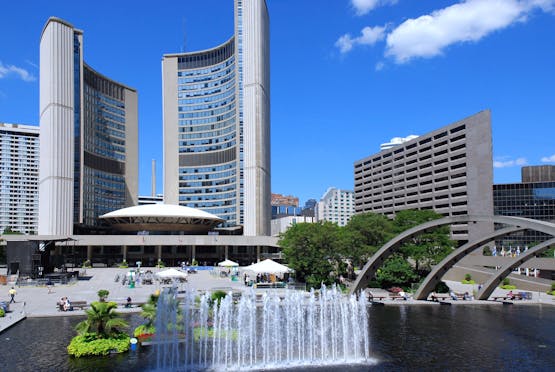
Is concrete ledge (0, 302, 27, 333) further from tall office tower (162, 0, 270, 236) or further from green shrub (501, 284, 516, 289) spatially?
tall office tower (162, 0, 270, 236)

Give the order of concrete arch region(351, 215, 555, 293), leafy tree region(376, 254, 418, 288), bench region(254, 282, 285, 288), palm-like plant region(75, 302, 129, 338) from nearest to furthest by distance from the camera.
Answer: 1. palm-like plant region(75, 302, 129, 338)
2. concrete arch region(351, 215, 555, 293)
3. bench region(254, 282, 285, 288)
4. leafy tree region(376, 254, 418, 288)

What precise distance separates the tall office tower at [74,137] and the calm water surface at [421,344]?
68.0 m

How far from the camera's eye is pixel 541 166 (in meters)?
116

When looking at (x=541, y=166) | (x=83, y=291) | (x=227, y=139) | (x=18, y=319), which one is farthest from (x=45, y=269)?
(x=541, y=166)

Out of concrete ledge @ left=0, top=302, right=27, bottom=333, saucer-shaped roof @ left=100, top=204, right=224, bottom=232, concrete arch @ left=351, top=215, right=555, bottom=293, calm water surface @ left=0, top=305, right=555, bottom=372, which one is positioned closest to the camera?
calm water surface @ left=0, top=305, right=555, bottom=372

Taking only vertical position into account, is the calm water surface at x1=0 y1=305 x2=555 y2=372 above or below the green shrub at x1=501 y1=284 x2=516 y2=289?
above

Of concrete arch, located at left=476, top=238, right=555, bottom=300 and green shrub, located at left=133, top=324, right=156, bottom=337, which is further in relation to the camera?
concrete arch, located at left=476, top=238, right=555, bottom=300

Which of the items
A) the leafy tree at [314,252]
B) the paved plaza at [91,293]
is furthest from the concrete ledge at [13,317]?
the leafy tree at [314,252]

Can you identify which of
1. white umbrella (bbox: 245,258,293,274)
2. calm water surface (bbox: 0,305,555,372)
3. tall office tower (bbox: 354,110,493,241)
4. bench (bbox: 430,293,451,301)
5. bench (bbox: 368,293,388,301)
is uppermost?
tall office tower (bbox: 354,110,493,241)

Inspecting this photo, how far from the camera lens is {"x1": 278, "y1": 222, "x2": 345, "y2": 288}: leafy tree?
4685cm

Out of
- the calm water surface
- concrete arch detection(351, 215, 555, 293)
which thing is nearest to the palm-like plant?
the calm water surface

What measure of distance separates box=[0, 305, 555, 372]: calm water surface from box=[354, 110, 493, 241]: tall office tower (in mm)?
65019

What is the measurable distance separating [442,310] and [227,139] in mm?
94842

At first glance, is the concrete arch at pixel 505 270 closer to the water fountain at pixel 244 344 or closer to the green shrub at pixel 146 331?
the water fountain at pixel 244 344
